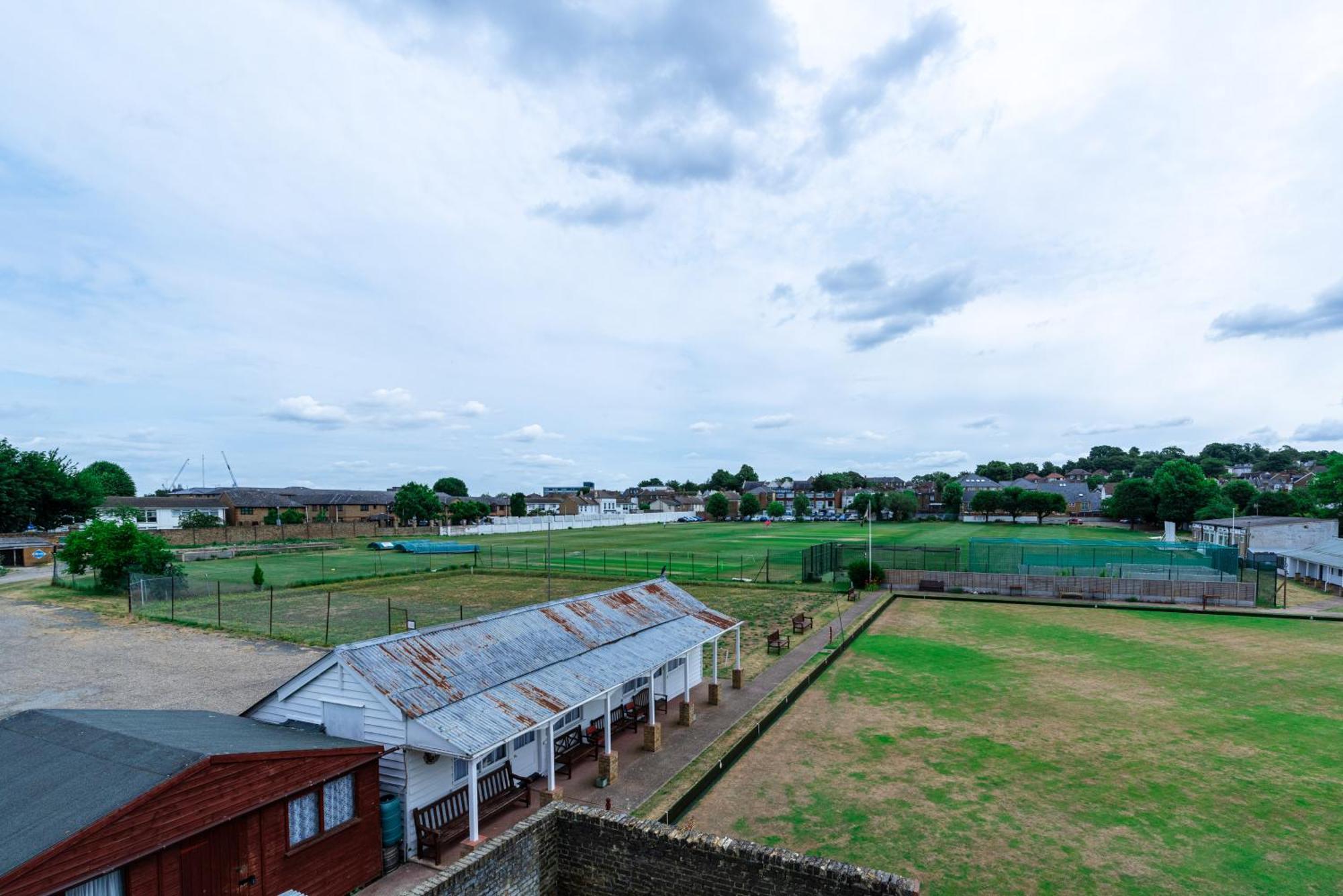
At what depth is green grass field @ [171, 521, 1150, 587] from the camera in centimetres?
4559

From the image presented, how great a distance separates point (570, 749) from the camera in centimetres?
1347

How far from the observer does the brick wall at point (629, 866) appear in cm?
767

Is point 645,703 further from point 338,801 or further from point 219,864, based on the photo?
point 219,864

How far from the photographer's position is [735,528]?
106m

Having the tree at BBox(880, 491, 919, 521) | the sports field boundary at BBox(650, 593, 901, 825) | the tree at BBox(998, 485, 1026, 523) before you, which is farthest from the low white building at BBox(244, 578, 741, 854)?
the tree at BBox(880, 491, 919, 521)

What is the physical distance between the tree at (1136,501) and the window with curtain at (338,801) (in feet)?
316

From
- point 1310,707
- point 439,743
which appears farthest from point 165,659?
point 1310,707

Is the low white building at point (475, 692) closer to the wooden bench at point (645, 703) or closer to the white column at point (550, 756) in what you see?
the white column at point (550, 756)

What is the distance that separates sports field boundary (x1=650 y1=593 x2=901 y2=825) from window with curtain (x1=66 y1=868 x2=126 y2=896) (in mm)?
7131

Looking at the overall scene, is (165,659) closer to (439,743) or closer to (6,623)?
(6,623)

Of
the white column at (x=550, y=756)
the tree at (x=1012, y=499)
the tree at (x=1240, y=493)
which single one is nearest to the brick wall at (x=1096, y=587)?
the white column at (x=550, y=756)

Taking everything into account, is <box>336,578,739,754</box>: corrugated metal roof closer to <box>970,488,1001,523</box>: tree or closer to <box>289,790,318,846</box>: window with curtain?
<box>289,790,318,846</box>: window with curtain

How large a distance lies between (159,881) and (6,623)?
104ft

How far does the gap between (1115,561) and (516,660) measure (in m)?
39.0
